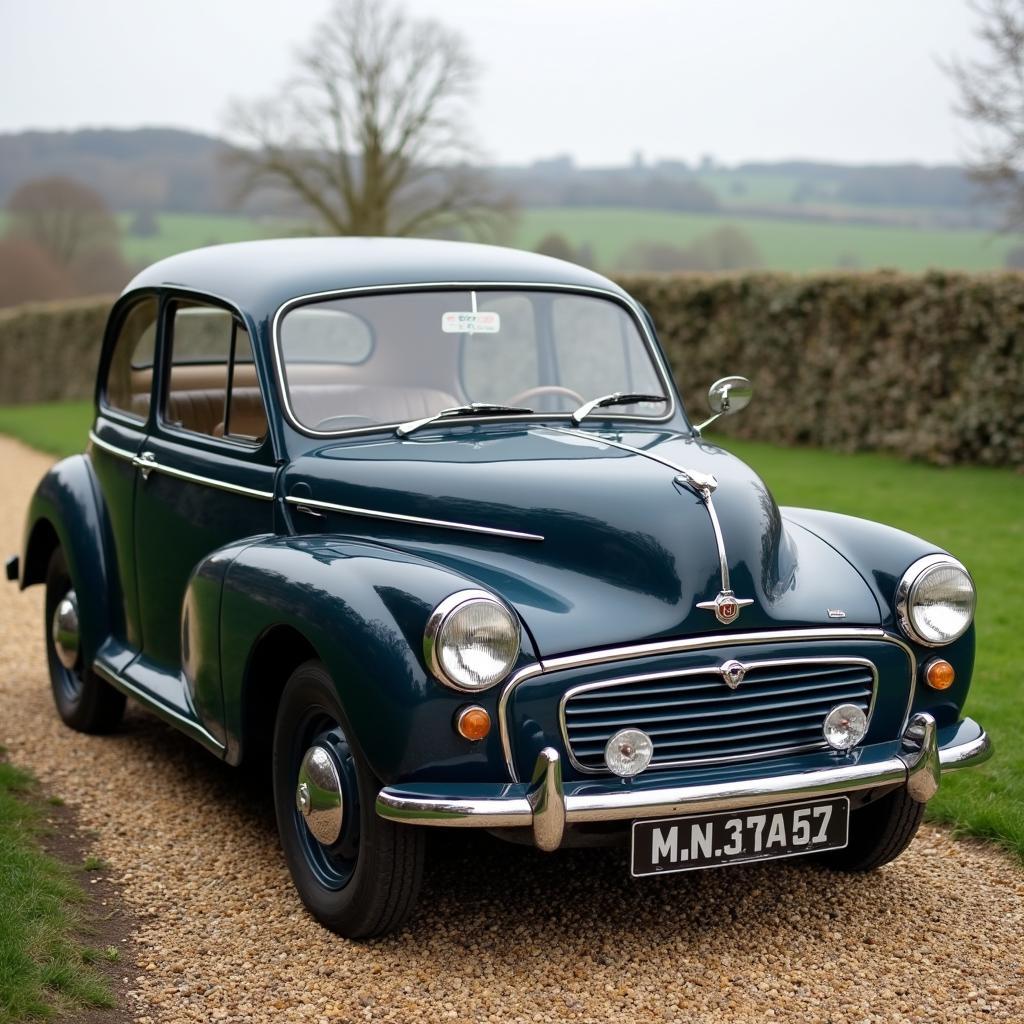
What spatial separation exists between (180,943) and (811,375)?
473 inches

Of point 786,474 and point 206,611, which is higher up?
point 206,611

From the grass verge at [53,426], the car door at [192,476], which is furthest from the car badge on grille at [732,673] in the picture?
the grass verge at [53,426]

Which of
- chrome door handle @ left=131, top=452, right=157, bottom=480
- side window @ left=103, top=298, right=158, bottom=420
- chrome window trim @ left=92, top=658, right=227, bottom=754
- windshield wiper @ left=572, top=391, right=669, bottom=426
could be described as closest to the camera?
chrome window trim @ left=92, top=658, right=227, bottom=754

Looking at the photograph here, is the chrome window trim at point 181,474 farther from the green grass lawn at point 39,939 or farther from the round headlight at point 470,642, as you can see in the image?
the green grass lawn at point 39,939

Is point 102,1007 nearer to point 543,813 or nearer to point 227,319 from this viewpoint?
point 543,813

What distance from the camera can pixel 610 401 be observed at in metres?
4.70

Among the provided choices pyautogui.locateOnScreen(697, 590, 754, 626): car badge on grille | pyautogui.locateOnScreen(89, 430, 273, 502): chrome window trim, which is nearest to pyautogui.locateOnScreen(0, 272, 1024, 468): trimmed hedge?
pyautogui.locateOnScreen(89, 430, 273, 502): chrome window trim

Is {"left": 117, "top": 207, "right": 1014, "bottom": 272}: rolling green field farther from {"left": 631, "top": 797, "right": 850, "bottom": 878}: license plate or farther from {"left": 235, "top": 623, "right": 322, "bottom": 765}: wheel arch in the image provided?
{"left": 631, "top": 797, "right": 850, "bottom": 878}: license plate

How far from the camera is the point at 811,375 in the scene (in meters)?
14.7

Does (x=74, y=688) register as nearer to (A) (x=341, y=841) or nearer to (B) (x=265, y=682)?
(B) (x=265, y=682)

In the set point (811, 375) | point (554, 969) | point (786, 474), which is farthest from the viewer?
point (811, 375)

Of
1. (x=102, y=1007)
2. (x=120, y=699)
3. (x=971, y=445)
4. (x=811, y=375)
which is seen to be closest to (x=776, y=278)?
(x=811, y=375)

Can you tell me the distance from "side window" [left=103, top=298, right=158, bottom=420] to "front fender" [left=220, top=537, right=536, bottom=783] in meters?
1.82

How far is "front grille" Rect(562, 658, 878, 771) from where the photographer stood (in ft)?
11.1
